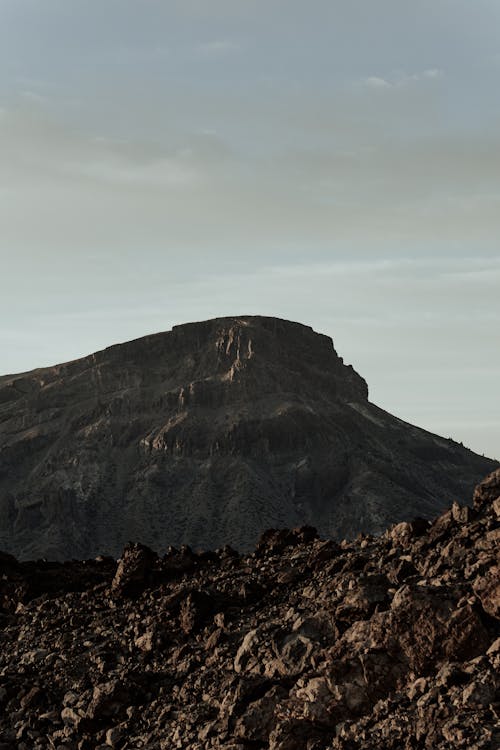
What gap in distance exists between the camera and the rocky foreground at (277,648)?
59.8ft

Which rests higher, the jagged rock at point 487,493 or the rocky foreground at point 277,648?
the jagged rock at point 487,493

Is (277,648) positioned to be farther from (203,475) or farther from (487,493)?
(203,475)

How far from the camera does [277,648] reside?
2191 centimetres

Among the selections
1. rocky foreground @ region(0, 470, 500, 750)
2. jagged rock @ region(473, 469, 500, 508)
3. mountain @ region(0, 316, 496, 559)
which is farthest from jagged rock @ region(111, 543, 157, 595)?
mountain @ region(0, 316, 496, 559)

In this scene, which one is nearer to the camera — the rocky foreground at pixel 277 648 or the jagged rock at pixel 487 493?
the rocky foreground at pixel 277 648

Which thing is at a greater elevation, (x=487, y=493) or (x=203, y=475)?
(x=203, y=475)

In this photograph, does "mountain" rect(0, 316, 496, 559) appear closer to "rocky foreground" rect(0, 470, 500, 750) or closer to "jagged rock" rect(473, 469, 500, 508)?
"rocky foreground" rect(0, 470, 500, 750)

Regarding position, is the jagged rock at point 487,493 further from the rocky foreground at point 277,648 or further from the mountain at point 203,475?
the mountain at point 203,475

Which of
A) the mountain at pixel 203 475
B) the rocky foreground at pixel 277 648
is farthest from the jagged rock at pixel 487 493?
the mountain at pixel 203 475

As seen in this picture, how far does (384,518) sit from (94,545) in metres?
42.3

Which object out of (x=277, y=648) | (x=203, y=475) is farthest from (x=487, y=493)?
(x=203, y=475)

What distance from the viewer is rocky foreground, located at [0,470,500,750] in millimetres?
18234

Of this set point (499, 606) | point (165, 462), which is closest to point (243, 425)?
point (165, 462)

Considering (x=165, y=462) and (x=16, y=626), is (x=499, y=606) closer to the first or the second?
(x=16, y=626)
